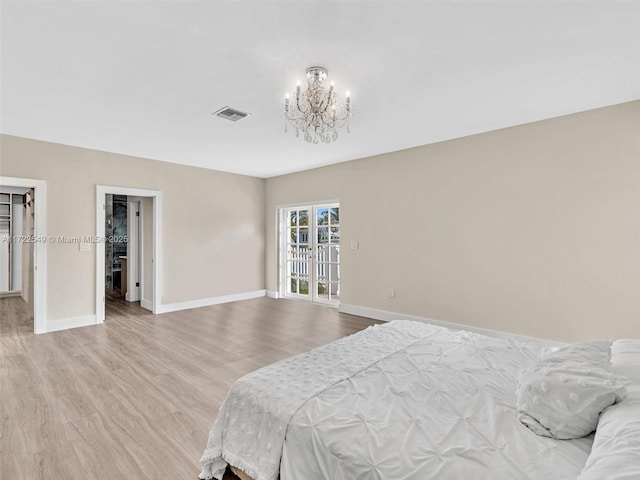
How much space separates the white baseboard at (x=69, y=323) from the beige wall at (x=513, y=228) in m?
4.13

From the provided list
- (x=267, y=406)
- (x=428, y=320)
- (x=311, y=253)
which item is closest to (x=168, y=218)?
(x=311, y=253)

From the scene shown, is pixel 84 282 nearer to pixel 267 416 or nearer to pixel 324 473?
pixel 267 416

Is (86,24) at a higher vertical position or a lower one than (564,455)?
higher

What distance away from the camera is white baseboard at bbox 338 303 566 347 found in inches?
148

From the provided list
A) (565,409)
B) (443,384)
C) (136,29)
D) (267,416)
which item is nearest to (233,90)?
(136,29)

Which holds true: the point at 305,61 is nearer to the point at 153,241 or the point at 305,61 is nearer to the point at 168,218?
the point at 168,218

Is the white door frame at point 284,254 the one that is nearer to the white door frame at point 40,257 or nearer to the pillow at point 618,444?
the white door frame at point 40,257

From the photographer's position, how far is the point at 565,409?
3.92ft

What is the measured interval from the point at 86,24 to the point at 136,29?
0.99ft

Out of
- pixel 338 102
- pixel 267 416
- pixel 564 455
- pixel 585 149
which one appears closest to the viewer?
pixel 564 455

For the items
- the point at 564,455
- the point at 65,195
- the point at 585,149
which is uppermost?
the point at 585,149

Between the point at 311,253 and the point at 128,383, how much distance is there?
13.5ft

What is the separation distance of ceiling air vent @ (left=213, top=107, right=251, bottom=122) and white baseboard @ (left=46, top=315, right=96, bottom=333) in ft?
12.2

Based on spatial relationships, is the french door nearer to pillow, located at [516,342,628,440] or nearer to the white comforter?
the white comforter
